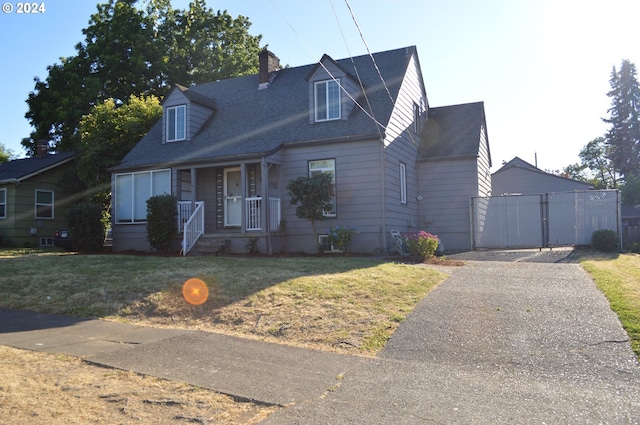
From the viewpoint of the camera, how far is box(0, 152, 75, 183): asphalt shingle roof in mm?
23344

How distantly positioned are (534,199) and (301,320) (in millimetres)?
12556

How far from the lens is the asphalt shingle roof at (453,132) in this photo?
18219 millimetres

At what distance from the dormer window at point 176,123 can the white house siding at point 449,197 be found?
9119 millimetres

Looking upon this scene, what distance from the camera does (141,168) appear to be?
18.1 meters

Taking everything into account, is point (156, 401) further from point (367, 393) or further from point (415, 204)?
point (415, 204)

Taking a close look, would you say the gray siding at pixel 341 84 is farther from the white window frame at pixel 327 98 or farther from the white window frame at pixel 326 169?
the white window frame at pixel 326 169

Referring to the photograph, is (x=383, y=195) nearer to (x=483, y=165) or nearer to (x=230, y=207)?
(x=230, y=207)

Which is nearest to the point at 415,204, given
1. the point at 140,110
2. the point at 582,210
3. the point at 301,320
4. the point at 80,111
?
the point at 582,210

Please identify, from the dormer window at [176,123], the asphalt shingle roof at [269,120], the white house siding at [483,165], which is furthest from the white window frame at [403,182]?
the dormer window at [176,123]

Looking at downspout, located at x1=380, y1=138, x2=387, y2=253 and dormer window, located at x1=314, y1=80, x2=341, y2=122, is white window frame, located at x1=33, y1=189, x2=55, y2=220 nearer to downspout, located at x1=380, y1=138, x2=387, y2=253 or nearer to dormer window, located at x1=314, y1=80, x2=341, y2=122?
dormer window, located at x1=314, y1=80, x2=341, y2=122

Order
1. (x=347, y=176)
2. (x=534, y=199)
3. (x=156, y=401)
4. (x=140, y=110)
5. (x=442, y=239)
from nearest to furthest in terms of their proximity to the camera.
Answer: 1. (x=156, y=401)
2. (x=347, y=176)
3. (x=534, y=199)
4. (x=442, y=239)
5. (x=140, y=110)

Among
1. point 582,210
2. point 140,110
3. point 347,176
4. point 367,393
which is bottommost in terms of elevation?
point 367,393

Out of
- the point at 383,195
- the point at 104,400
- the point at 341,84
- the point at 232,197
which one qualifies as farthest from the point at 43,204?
the point at 104,400

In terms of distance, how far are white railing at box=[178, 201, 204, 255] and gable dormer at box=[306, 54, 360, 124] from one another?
15.4 ft
